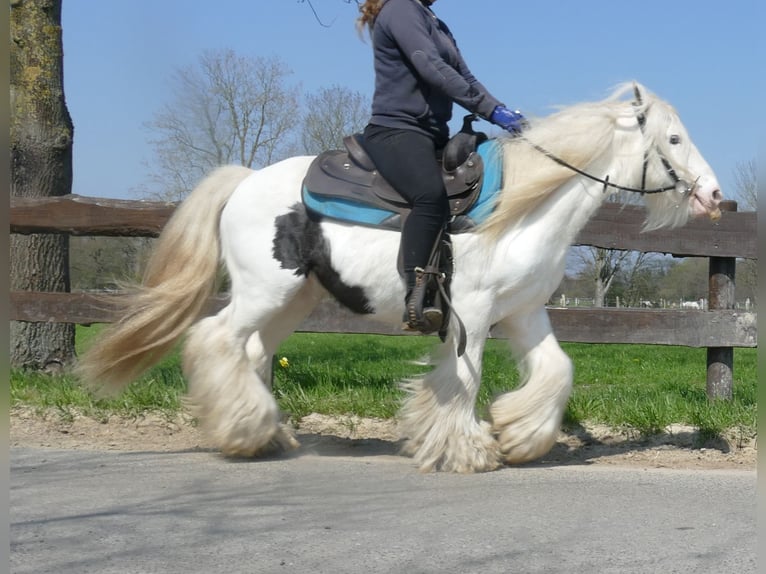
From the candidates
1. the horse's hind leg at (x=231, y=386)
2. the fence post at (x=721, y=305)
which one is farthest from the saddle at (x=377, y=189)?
the fence post at (x=721, y=305)

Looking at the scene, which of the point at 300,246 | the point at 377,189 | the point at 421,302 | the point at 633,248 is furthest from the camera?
the point at 633,248

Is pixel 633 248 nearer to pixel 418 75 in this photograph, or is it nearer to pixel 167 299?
pixel 418 75

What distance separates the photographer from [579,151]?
5238 millimetres

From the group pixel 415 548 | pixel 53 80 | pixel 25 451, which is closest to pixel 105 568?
pixel 415 548

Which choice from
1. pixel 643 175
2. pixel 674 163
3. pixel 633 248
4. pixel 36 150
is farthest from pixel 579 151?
pixel 36 150

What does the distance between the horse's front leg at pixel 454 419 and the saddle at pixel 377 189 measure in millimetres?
729

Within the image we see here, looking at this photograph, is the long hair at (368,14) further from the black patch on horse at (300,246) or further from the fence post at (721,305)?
the fence post at (721,305)

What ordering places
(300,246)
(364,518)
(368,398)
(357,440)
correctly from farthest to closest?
(368,398), (357,440), (300,246), (364,518)

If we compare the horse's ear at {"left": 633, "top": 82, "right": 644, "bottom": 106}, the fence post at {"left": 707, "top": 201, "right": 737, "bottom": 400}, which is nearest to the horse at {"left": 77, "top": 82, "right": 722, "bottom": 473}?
the horse's ear at {"left": 633, "top": 82, "right": 644, "bottom": 106}

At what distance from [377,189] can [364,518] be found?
1.95m

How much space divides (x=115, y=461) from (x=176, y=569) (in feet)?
6.96

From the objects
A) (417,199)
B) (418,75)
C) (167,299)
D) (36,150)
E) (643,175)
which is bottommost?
(167,299)

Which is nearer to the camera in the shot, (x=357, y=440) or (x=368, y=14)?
(x=368, y=14)

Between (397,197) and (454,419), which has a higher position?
(397,197)
